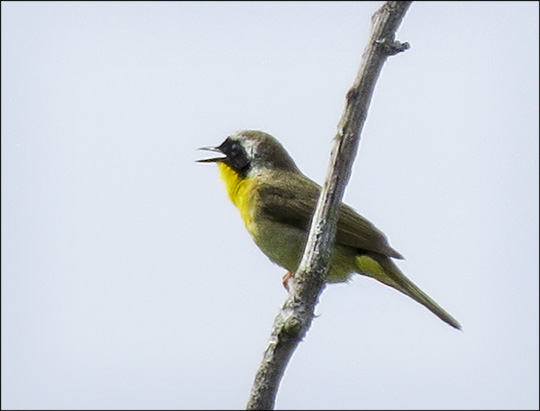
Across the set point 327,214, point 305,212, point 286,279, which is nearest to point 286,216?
point 305,212

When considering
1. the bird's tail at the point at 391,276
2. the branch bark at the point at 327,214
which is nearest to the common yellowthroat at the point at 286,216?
the bird's tail at the point at 391,276

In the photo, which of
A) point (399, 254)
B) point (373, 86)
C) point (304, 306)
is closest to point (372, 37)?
point (373, 86)

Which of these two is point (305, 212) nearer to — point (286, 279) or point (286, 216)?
point (286, 216)

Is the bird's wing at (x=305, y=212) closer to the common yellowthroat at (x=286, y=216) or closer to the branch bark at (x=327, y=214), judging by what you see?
the common yellowthroat at (x=286, y=216)

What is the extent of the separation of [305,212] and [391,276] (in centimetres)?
84

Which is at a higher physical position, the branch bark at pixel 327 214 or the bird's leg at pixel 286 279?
the bird's leg at pixel 286 279

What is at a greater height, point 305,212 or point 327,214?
point 305,212

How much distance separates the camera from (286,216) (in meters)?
7.75

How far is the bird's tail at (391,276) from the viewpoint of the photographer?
24.3 feet

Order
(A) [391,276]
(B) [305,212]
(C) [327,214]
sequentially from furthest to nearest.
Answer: (B) [305,212] < (A) [391,276] < (C) [327,214]

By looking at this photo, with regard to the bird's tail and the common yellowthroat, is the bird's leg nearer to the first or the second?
the common yellowthroat

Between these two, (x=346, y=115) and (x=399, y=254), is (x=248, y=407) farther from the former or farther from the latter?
(x=399, y=254)

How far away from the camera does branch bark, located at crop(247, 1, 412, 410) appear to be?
3570 mm

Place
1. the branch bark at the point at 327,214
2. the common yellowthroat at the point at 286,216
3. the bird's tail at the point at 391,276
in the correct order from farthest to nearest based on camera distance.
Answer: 1. the common yellowthroat at the point at 286,216
2. the bird's tail at the point at 391,276
3. the branch bark at the point at 327,214
